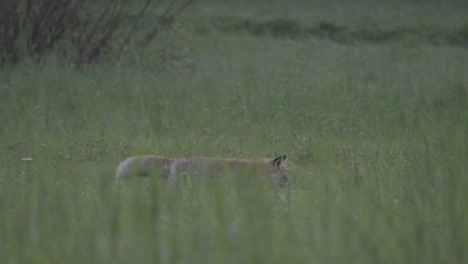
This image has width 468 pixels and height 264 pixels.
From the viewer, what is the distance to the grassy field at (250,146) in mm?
3512

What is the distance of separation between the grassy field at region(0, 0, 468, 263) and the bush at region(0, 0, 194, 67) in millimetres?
651

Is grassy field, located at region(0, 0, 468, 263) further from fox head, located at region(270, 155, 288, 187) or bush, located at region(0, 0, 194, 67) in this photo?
bush, located at region(0, 0, 194, 67)

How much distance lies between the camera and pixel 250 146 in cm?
563

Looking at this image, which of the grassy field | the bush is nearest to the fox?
the grassy field

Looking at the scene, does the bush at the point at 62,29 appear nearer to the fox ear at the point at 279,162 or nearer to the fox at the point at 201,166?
the fox at the point at 201,166

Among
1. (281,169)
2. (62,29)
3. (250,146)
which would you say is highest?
(62,29)

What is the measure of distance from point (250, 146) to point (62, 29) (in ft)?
28.0

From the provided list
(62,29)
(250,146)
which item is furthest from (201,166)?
(62,29)

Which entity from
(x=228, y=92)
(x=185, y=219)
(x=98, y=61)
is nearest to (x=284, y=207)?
(x=185, y=219)

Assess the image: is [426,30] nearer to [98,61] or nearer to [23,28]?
[98,61]

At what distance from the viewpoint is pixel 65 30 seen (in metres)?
12.9

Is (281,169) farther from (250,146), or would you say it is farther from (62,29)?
(62,29)

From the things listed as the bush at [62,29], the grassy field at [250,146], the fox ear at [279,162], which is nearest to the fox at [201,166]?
the fox ear at [279,162]

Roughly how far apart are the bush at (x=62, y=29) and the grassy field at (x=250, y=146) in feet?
2.14
